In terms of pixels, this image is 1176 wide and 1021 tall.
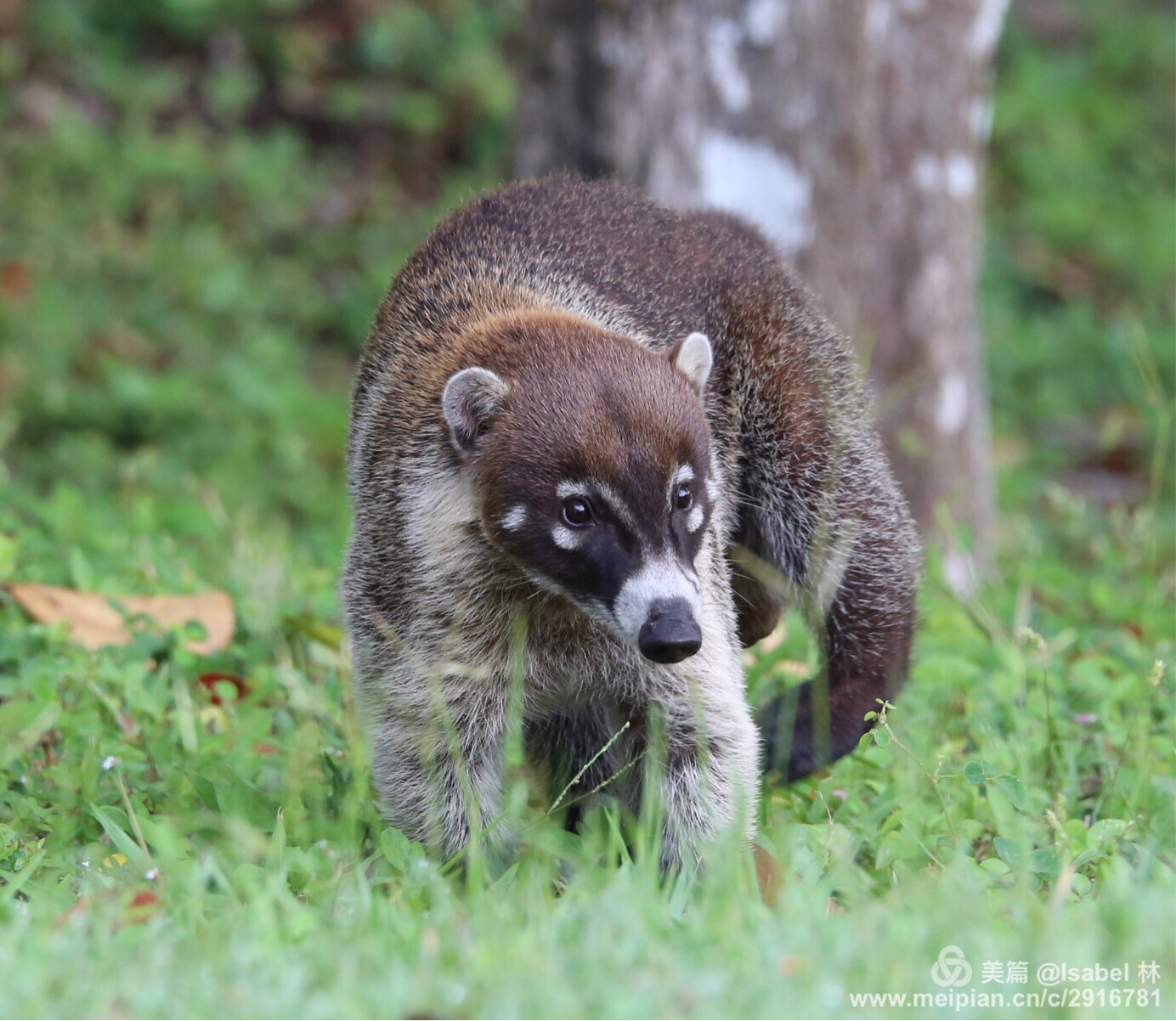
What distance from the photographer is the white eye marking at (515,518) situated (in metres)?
3.91

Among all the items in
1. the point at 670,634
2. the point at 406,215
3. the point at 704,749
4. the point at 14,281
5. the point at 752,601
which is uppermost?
the point at 406,215

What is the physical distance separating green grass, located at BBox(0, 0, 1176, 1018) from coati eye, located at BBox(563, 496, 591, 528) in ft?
2.46

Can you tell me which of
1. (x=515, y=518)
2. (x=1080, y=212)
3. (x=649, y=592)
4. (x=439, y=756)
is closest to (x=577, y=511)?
(x=515, y=518)

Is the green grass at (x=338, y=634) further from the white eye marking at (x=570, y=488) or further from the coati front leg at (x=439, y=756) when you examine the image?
the white eye marking at (x=570, y=488)

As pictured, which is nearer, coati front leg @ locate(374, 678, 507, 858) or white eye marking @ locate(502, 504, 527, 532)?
white eye marking @ locate(502, 504, 527, 532)

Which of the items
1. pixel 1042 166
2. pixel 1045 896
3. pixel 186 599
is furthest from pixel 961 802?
pixel 1042 166

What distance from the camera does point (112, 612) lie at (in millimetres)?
5441

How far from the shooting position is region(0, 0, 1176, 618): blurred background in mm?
6949

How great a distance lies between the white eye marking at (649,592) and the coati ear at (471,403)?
64cm

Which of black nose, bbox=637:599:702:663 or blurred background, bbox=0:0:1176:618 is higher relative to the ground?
blurred background, bbox=0:0:1176:618

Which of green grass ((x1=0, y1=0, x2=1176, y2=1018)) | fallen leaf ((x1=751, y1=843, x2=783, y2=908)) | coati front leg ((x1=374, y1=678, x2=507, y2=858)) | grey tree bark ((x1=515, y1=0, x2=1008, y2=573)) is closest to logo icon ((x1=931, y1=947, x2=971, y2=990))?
green grass ((x1=0, y1=0, x2=1176, y2=1018))

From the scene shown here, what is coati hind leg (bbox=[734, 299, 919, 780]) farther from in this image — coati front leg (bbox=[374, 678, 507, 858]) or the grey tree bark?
the grey tree bark

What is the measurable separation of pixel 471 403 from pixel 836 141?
359cm

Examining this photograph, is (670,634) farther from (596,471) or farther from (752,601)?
(752,601)
